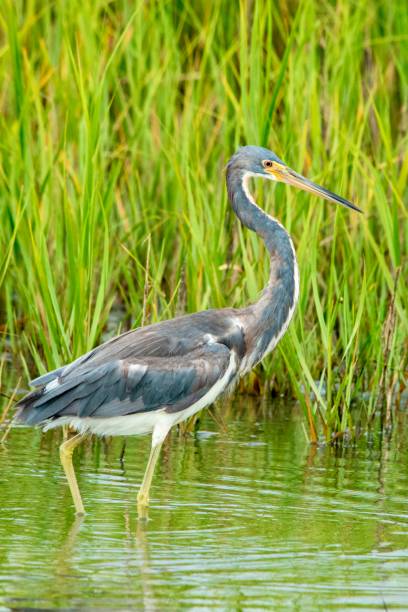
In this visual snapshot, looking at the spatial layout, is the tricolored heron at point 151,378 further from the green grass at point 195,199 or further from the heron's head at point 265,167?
the heron's head at point 265,167

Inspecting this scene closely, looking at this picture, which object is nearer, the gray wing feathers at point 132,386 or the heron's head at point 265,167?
the gray wing feathers at point 132,386

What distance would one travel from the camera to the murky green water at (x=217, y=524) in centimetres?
453

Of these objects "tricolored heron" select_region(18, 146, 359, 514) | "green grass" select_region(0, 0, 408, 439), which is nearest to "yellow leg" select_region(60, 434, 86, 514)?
"tricolored heron" select_region(18, 146, 359, 514)

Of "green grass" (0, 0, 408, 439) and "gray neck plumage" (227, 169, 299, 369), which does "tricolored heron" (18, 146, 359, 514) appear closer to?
"gray neck plumage" (227, 169, 299, 369)

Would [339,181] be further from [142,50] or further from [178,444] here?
[142,50]

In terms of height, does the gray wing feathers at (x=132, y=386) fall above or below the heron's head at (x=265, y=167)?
below

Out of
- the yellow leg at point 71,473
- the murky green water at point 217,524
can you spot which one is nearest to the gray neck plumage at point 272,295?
the murky green water at point 217,524

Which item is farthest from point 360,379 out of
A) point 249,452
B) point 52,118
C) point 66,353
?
point 52,118

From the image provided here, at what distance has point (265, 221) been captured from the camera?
6.39m

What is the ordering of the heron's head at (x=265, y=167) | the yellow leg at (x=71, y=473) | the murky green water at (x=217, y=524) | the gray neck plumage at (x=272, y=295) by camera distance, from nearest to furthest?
1. the murky green water at (x=217, y=524)
2. the yellow leg at (x=71, y=473)
3. the gray neck plumage at (x=272, y=295)
4. the heron's head at (x=265, y=167)

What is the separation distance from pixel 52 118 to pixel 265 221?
2630 millimetres

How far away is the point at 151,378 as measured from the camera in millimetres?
5949

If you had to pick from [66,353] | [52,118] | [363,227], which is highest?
[52,118]

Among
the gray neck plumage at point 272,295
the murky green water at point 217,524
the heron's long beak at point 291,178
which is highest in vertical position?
the heron's long beak at point 291,178
